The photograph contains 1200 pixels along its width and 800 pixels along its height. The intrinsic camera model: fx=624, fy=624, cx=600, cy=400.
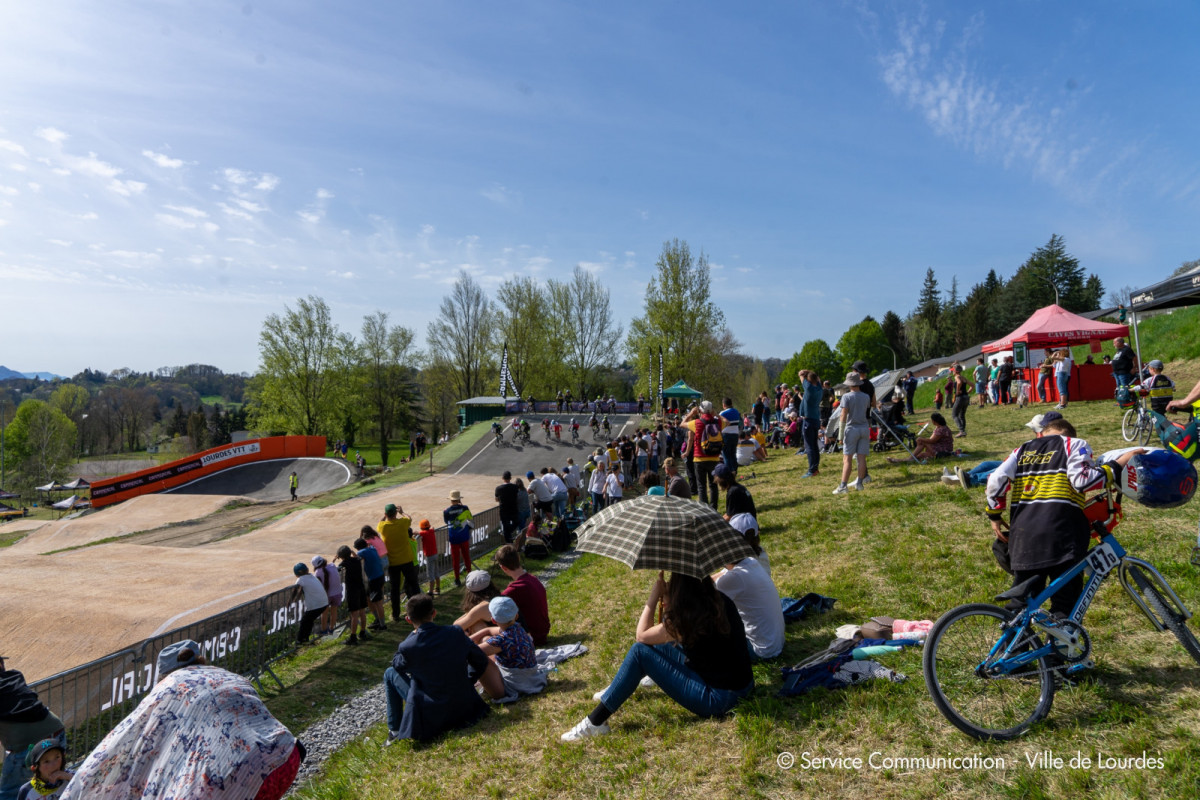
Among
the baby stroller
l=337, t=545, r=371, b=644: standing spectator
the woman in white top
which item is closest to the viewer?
l=337, t=545, r=371, b=644: standing spectator

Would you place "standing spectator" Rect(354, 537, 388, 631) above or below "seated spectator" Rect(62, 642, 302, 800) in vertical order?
below

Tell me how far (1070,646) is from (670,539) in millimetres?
2407

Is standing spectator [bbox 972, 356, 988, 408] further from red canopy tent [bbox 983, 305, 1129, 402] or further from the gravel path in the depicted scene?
the gravel path

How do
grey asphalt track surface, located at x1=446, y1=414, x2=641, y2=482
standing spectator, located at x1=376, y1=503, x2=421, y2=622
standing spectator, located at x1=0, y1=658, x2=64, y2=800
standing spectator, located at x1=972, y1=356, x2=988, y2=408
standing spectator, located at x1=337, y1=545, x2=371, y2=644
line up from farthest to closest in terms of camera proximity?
grey asphalt track surface, located at x1=446, y1=414, x2=641, y2=482
standing spectator, located at x1=972, y1=356, x2=988, y2=408
standing spectator, located at x1=376, y1=503, x2=421, y2=622
standing spectator, located at x1=337, y1=545, x2=371, y2=644
standing spectator, located at x1=0, y1=658, x2=64, y2=800

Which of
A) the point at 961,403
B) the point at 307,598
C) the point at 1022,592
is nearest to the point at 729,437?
the point at 961,403

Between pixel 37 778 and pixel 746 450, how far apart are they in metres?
15.7

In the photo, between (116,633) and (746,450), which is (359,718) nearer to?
(116,633)

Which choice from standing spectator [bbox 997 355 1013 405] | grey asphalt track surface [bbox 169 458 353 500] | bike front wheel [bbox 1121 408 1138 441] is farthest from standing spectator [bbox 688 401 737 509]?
grey asphalt track surface [bbox 169 458 353 500]

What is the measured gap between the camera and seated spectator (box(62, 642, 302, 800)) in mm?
2342

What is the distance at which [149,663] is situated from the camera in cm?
765

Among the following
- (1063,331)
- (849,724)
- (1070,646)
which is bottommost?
(849,724)

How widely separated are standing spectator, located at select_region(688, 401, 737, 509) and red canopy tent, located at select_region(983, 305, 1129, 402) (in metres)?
15.3

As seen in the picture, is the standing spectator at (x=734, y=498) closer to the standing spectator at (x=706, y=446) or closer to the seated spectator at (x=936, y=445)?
the standing spectator at (x=706, y=446)

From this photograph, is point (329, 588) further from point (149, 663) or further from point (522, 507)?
point (522, 507)
